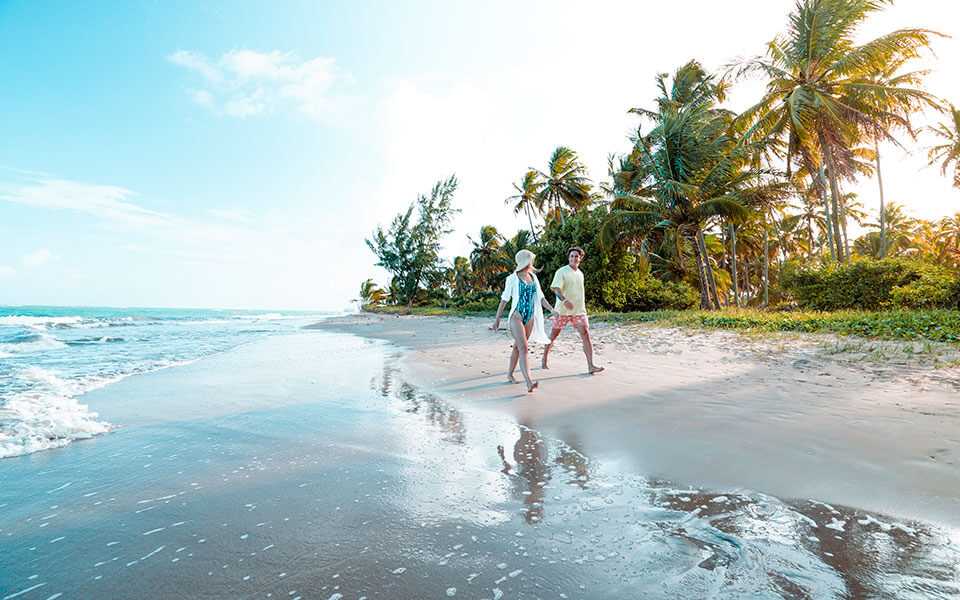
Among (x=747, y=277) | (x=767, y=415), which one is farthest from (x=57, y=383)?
(x=747, y=277)

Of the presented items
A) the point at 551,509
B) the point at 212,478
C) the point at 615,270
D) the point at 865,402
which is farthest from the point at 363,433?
the point at 615,270

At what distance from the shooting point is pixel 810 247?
3262 cm

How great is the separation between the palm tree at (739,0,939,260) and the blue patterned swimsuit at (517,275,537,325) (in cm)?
1503

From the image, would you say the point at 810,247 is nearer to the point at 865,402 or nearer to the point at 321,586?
the point at 865,402

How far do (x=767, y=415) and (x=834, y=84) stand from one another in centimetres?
1740

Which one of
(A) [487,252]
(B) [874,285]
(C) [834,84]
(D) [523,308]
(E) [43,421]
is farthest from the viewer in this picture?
(A) [487,252]

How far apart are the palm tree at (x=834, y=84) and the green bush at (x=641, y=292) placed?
22.2 ft

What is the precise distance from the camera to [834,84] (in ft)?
51.1

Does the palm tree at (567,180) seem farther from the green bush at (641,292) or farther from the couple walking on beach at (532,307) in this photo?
the couple walking on beach at (532,307)

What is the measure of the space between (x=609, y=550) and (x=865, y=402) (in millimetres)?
3834

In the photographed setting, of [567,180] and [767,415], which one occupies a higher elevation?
[567,180]

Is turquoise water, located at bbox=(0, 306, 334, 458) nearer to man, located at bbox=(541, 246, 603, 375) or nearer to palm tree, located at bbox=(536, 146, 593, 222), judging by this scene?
man, located at bbox=(541, 246, 603, 375)

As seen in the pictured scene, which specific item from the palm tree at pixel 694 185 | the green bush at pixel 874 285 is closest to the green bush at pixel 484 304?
the palm tree at pixel 694 185

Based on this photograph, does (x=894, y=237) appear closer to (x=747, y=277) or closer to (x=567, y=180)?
(x=747, y=277)
